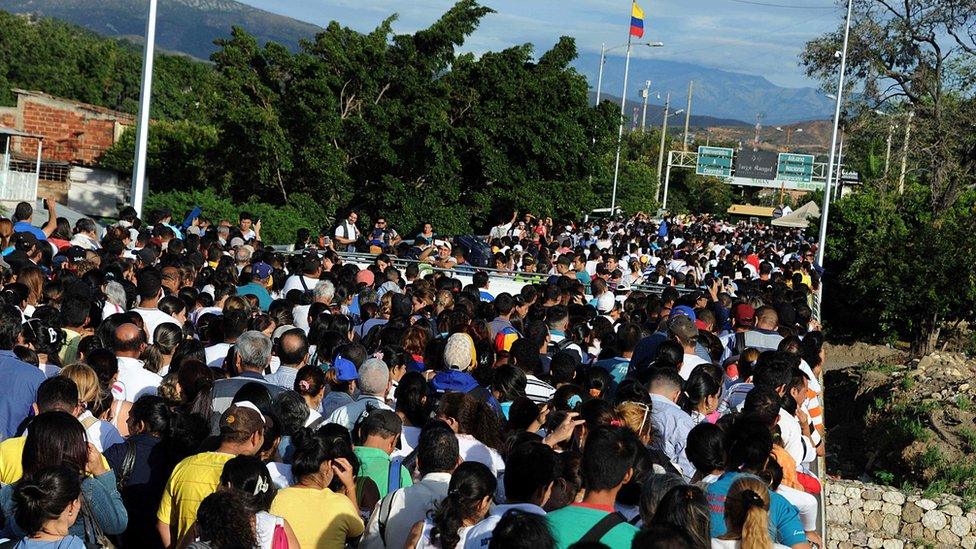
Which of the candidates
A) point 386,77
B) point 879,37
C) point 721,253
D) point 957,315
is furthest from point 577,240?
point 879,37

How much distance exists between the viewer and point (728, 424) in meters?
5.57

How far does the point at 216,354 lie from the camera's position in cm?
787

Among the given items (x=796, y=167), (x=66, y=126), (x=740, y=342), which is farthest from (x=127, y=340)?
(x=796, y=167)

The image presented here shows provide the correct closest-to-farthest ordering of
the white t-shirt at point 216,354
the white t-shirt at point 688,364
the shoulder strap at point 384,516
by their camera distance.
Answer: the shoulder strap at point 384,516
the white t-shirt at point 216,354
the white t-shirt at point 688,364

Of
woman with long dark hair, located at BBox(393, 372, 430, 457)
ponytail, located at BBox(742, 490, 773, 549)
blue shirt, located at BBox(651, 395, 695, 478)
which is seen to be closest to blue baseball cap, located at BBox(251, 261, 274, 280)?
woman with long dark hair, located at BBox(393, 372, 430, 457)

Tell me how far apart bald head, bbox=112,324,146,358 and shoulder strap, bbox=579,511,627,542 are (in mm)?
3739

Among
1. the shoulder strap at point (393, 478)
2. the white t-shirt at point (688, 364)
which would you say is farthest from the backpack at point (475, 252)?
the shoulder strap at point (393, 478)

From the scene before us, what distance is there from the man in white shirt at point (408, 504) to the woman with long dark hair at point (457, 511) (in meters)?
0.30

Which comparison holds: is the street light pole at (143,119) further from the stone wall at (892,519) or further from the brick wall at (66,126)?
the brick wall at (66,126)

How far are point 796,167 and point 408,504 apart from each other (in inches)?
2301

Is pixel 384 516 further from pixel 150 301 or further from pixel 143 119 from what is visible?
pixel 143 119

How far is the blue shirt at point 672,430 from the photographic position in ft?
20.6

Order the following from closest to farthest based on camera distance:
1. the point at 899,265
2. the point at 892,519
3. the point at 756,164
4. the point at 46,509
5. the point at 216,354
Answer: the point at 46,509 → the point at 216,354 → the point at 892,519 → the point at 899,265 → the point at 756,164

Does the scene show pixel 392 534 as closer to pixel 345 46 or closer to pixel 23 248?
pixel 23 248
